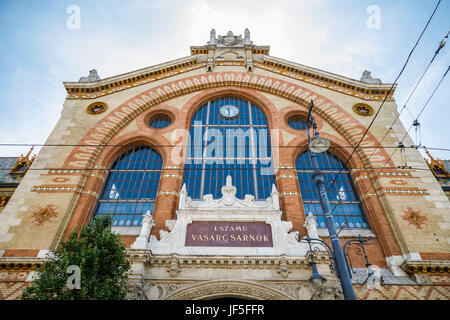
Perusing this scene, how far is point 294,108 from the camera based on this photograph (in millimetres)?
19359

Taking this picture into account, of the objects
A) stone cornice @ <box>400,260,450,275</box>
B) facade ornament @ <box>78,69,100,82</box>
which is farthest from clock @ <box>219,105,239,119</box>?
stone cornice @ <box>400,260,450,275</box>

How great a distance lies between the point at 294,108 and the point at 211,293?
1318 centimetres

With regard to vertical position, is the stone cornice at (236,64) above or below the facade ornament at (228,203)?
above

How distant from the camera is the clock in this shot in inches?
769

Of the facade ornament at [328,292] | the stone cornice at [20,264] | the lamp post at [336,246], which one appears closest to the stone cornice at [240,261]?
the facade ornament at [328,292]

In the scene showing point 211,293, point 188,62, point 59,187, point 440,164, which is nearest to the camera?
point 211,293

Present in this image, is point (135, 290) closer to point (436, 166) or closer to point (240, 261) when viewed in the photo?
point (240, 261)

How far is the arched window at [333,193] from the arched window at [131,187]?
8.22m

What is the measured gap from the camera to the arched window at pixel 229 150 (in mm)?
15820

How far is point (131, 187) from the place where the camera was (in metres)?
16.0

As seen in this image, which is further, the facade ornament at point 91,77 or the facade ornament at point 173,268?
the facade ornament at point 91,77

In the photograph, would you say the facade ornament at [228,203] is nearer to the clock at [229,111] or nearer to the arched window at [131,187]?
the arched window at [131,187]
